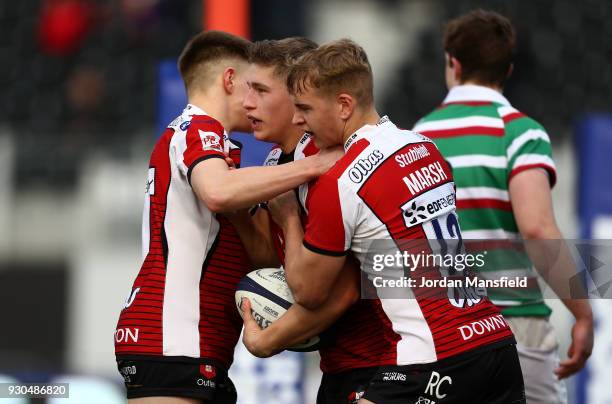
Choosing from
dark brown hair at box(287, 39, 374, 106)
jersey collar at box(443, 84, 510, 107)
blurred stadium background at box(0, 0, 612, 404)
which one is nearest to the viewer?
dark brown hair at box(287, 39, 374, 106)

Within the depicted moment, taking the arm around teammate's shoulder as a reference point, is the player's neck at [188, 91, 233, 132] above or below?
above

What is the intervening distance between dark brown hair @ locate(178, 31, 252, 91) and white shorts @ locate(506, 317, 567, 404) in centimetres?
158

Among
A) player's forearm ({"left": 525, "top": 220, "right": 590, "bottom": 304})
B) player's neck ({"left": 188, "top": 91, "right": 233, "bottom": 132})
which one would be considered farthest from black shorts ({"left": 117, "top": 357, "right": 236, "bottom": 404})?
Result: player's forearm ({"left": 525, "top": 220, "right": 590, "bottom": 304})

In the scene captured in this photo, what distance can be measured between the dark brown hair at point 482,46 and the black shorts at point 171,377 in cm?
171

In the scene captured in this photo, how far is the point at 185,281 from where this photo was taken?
395 centimetres

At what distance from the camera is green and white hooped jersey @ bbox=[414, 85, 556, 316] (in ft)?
14.8

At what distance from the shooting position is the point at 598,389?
20.5 feet

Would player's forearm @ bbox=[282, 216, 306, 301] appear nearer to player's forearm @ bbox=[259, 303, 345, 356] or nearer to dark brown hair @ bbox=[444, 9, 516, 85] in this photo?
player's forearm @ bbox=[259, 303, 345, 356]

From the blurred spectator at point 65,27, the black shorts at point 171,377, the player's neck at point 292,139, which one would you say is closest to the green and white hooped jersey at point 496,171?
the player's neck at point 292,139

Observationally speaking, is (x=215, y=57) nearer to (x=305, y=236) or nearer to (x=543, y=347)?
(x=305, y=236)

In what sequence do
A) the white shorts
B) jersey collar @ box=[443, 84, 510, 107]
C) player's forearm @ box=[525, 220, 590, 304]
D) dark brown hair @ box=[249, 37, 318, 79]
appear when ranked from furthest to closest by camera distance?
jersey collar @ box=[443, 84, 510, 107]
the white shorts
player's forearm @ box=[525, 220, 590, 304]
dark brown hair @ box=[249, 37, 318, 79]

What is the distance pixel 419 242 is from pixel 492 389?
0.53m

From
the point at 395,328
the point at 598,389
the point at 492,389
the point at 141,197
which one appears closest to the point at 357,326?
the point at 395,328

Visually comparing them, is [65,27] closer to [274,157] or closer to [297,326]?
[274,157]
